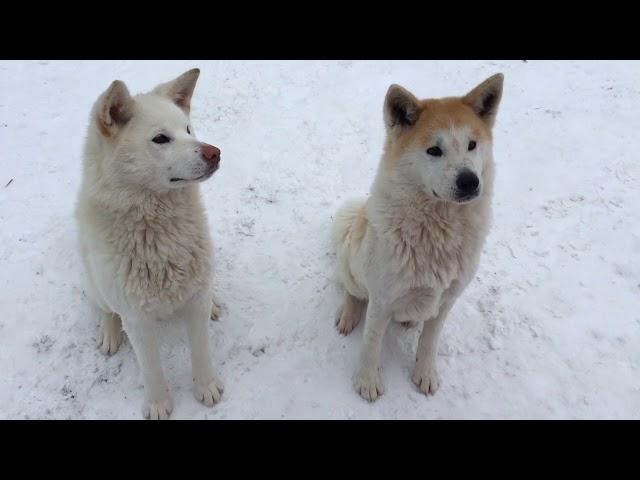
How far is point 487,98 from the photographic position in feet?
8.41

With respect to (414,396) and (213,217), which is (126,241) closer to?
(213,217)

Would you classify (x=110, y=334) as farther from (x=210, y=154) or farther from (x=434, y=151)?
(x=434, y=151)

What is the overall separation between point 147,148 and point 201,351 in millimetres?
1392

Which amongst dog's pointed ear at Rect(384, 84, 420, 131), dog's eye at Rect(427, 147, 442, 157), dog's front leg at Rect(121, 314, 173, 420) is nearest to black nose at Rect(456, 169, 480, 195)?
dog's eye at Rect(427, 147, 442, 157)

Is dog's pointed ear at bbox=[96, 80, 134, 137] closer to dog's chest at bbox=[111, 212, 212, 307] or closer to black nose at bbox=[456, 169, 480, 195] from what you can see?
dog's chest at bbox=[111, 212, 212, 307]

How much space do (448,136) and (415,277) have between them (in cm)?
82

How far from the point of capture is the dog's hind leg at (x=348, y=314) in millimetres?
3445

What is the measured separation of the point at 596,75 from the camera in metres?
5.73

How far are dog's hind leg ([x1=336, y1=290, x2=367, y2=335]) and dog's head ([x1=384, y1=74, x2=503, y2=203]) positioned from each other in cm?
127

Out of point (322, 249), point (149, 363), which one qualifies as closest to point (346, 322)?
point (322, 249)

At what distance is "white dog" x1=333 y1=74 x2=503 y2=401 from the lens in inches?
93.8

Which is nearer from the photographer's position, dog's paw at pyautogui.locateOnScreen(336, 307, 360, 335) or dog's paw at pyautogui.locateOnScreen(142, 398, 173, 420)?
dog's paw at pyautogui.locateOnScreen(142, 398, 173, 420)

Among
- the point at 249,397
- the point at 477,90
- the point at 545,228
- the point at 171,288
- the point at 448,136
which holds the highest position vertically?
the point at 477,90

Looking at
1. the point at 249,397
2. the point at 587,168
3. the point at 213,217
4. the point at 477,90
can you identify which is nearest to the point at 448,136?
the point at 477,90
